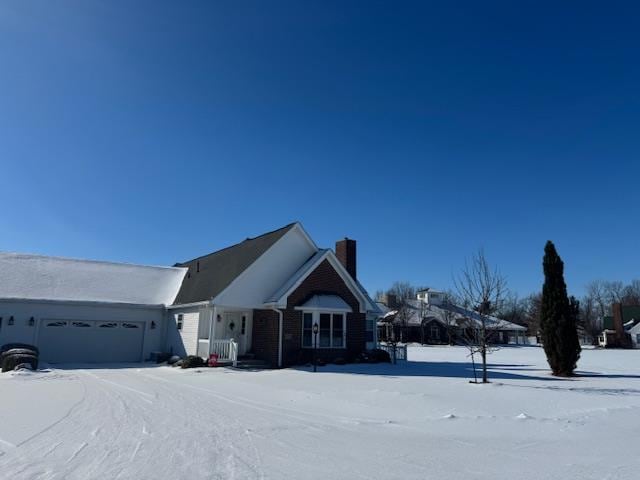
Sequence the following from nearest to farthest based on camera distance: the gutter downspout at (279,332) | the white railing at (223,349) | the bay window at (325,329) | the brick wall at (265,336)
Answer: the gutter downspout at (279,332)
the white railing at (223,349)
the brick wall at (265,336)
the bay window at (325,329)

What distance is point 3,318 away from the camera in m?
22.6

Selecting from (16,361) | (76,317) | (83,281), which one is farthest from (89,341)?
(16,361)

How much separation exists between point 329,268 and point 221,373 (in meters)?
7.59

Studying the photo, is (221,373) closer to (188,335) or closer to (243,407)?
(188,335)

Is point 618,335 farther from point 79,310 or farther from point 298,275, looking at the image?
point 79,310

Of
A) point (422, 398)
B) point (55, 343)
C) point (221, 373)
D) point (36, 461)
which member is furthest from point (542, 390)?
point (55, 343)

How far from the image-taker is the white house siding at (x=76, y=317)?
22703 millimetres

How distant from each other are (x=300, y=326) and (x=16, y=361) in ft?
36.9

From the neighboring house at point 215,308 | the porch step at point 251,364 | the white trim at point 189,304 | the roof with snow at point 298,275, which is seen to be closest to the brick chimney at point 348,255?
the neighboring house at point 215,308

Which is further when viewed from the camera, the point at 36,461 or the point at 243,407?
the point at 243,407

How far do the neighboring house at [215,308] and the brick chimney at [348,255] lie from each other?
5 centimetres

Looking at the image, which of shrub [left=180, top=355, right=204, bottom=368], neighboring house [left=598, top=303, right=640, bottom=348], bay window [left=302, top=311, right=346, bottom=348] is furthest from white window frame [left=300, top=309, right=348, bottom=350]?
neighboring house [left=598, top=303, right=640, bottom=348]

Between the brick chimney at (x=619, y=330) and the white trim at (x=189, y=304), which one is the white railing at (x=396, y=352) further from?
the brick chimney at (x=619, y=330)

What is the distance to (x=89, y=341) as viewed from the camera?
2441cm
